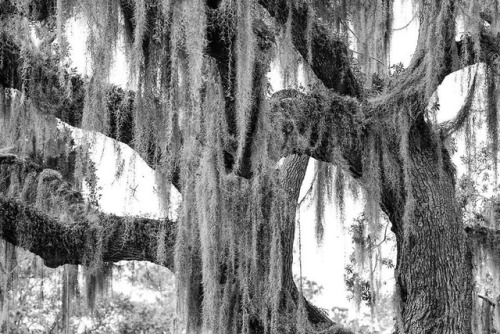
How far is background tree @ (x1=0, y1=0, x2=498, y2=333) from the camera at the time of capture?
13.5ft

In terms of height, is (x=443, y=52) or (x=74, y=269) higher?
(x=443, y=52)

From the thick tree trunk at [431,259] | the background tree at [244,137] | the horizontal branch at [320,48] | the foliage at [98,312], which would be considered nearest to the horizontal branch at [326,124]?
the background tree at [244,137]

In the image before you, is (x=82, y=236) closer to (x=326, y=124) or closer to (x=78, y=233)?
(x=78, y=233)

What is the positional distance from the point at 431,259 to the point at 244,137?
1452mm

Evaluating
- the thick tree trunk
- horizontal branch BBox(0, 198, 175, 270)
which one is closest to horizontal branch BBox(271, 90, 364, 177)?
→ the thick tree trunk

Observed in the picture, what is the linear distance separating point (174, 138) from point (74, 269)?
74.4 inches

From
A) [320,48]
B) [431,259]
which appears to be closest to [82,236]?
[320,48]

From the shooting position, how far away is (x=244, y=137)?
3.92 m

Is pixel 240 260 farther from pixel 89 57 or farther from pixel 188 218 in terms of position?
pixel 89 57

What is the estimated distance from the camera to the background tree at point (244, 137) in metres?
4.12

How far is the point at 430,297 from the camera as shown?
4.64 metres

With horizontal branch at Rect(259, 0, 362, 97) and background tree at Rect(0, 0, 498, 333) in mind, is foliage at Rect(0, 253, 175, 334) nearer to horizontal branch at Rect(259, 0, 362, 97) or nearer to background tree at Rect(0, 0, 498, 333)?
background tree at Rect(0, 0, 498, 333)

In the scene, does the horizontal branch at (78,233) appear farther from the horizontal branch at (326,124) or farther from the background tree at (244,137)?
the horizontal branch at (326,124)

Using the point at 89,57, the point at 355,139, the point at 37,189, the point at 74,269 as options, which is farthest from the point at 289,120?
the point at 74,269
